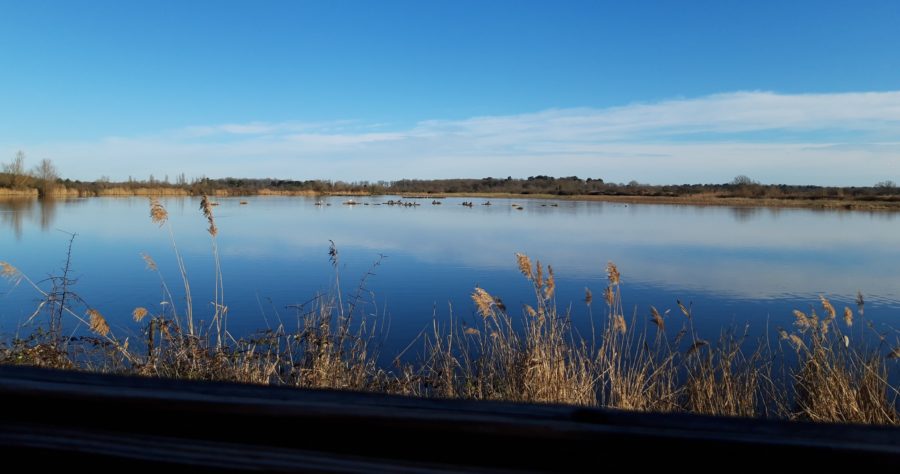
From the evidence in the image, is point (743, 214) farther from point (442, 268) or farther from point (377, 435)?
point (377, 435)

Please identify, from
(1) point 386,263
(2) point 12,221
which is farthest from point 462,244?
(2) point 12,221

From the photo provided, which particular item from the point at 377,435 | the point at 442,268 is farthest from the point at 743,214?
the point at 377,435

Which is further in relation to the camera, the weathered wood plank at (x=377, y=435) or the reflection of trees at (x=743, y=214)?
the reflection of trees at (x=743, y=214)

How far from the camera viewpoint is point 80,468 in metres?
0.92

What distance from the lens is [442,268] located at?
1382 cm

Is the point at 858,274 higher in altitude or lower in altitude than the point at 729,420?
lower

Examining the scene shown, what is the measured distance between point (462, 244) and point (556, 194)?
60.1m

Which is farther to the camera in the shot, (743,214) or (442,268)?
(743,214)

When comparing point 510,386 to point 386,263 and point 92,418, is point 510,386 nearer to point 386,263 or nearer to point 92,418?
point 92,418

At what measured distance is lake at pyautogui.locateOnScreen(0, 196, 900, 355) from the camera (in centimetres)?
962

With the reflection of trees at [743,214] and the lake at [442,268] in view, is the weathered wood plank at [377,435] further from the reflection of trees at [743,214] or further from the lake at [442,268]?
the reflection of trees at [743,214]

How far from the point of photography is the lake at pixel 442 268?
962 cm

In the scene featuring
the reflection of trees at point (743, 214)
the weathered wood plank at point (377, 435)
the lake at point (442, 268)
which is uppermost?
the weathered wood plank at point (377, 435)

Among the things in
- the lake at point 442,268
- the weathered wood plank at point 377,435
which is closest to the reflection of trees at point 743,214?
the lake at point 442,268
